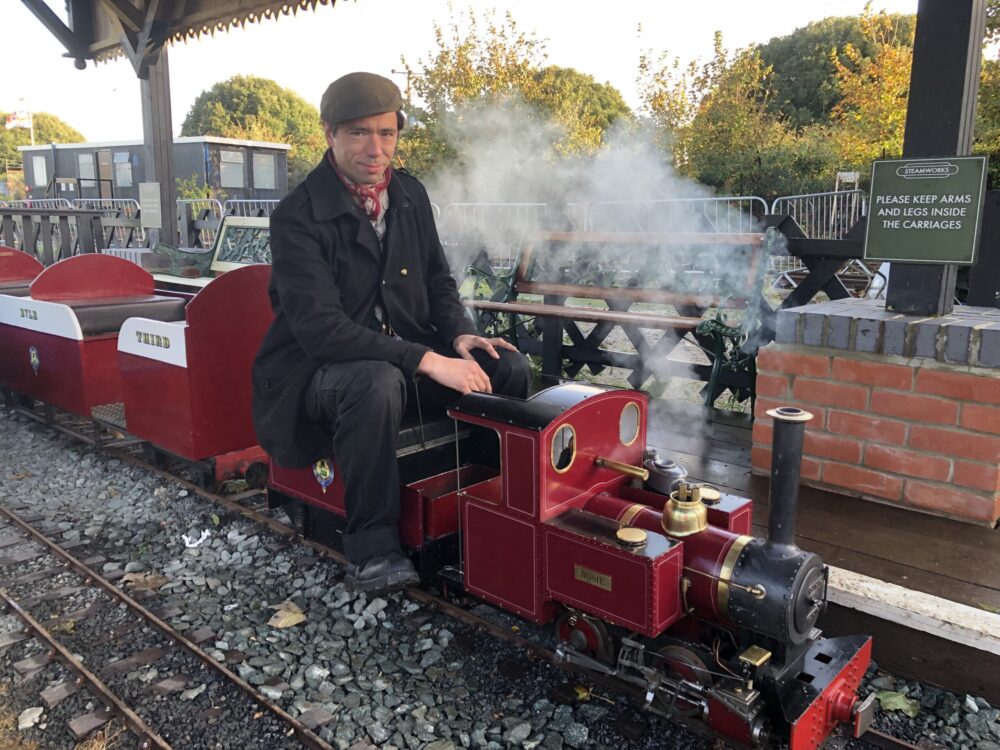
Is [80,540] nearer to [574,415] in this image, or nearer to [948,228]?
[574,415]

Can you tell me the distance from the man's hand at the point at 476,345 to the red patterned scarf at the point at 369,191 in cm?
57

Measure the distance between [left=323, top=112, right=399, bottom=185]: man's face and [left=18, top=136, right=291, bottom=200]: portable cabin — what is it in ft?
74.1

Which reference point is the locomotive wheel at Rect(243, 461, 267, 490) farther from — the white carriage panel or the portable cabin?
the portable cabin

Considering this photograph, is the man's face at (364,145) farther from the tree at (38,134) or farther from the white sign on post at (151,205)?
the tree at (38,134)

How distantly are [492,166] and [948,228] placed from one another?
28.8ft

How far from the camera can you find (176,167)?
992 inches

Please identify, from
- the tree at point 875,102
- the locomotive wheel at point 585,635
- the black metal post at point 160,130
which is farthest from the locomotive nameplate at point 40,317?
the tree at point 875,102

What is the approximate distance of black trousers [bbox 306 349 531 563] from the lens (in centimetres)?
258

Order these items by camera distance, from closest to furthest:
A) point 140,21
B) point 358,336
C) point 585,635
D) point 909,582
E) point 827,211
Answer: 1. point 585,635
2. point 909,582
3. point 358,336
4. point 140,21
5. point 827,211

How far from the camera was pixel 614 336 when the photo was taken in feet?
31.2

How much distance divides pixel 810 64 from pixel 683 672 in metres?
27.4

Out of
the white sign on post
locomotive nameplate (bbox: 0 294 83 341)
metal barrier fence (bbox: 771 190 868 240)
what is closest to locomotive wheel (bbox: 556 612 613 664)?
locomotive nameplate (bbox: 0 294 83 341)

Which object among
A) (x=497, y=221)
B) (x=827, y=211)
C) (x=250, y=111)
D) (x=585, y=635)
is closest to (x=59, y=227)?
(x=497, y=221)

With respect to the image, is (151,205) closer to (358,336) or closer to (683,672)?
(358,336)
